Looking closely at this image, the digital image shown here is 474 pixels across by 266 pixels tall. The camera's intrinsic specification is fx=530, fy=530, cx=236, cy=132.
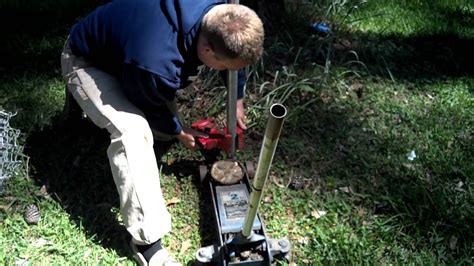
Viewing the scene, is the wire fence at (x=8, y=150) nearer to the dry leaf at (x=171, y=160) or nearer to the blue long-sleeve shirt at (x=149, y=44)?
the blue long-sleeve shirt at (x=149, y=44)

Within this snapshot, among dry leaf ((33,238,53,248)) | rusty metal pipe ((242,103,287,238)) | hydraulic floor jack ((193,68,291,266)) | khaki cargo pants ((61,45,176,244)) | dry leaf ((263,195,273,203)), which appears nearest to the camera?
rusty metal pipe ((242,103,287,238))

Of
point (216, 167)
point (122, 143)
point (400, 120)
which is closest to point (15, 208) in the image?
point (122, 143)

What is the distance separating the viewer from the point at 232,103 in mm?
2816

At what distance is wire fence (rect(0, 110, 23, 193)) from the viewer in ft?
9.82

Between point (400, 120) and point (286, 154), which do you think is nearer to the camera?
point (286, 154)

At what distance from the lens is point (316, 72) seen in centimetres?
391

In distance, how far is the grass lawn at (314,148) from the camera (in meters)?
2.85

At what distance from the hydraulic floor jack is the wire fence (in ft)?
3.50

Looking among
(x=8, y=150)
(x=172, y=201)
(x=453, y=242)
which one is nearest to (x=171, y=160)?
(x=172, y=201)

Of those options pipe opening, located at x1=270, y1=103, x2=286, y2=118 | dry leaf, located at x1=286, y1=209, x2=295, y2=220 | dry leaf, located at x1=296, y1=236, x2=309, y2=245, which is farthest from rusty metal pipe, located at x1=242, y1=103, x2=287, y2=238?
dry leaf, located at x1=286, y1=209, x2=295, y2=220

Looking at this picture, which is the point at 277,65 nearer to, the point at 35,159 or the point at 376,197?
the point at 376,197

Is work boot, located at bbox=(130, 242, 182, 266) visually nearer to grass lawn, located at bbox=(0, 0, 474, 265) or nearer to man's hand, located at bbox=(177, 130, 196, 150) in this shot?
grass lawn, located at bbox=(0, 0, 474, 265)

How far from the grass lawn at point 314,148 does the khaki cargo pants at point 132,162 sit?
0.80ft

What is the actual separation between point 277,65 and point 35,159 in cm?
185
